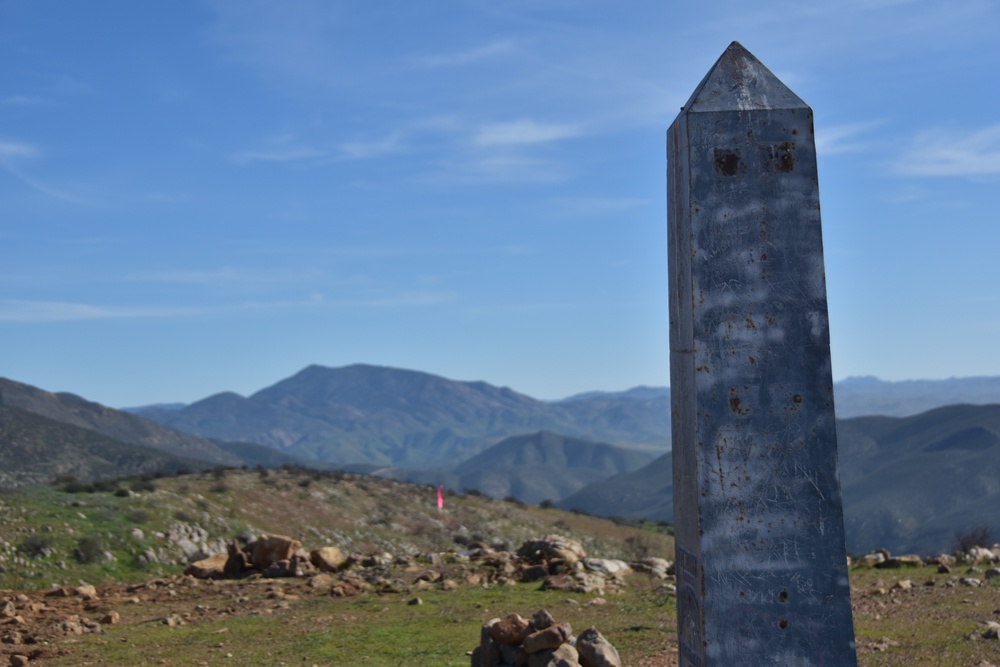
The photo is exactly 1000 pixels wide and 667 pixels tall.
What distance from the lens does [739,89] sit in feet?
21.3

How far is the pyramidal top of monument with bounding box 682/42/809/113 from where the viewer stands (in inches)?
253

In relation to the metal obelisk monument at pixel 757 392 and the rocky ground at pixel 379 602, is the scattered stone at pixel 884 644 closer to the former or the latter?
the rocky ground at pixel 379 602

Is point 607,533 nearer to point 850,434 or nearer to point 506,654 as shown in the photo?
point 506,654

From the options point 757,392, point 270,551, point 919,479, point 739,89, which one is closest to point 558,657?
point 757,392

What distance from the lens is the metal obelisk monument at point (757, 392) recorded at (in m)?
6.17

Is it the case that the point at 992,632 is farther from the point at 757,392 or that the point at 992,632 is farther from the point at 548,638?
the point at 757,392

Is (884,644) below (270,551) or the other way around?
below

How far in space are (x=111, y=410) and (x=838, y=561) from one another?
168 metres

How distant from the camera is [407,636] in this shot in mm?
14859

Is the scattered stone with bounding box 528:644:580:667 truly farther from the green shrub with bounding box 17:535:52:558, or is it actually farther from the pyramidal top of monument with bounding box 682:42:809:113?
the green shrub with bounding box 17:535:52:558

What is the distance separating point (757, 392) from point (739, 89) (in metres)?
1.96

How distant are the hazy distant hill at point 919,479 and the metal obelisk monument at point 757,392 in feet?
266

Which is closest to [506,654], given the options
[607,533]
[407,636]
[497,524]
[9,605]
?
[407,636]

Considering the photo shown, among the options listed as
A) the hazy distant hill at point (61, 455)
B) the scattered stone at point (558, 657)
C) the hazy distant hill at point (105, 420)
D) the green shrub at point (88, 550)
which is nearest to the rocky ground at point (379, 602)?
the scattered stone at point (558, 657)
